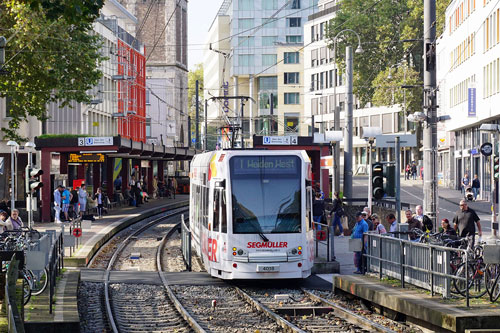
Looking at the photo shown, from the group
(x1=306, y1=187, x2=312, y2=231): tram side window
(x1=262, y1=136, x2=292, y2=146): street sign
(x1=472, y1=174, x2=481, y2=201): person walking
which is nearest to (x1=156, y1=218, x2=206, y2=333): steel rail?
(x1=306, y1=187, x2=312, y2=231): tram side window

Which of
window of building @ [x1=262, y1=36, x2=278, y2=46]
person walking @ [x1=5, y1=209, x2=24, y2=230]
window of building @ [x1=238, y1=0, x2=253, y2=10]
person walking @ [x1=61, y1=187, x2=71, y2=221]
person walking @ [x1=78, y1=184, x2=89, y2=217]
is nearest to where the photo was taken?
person walking @ [x1=5, y1=209, x2=24, y2=230]

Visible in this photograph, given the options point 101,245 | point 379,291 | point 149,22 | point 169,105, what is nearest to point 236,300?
point 379,291

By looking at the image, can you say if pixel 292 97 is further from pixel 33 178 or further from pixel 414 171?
pixel 33 178

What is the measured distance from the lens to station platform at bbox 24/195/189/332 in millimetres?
14180

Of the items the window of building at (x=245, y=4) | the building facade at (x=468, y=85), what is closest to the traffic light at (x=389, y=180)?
the building facade at (x=468, y=85)

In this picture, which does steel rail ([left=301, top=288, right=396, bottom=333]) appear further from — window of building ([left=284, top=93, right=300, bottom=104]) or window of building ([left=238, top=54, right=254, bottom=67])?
window of building ([left=238, top=54, right=254, bottom=67])

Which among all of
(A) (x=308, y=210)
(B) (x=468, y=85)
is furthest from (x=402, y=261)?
(B) (x=468, y=85)

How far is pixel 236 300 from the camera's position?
2016 centimetres

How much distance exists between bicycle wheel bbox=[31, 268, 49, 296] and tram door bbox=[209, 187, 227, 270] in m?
4.21

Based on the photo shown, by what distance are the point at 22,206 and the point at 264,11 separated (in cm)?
8556

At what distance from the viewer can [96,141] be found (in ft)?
154

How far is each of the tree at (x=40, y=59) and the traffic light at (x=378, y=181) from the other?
1644 cm

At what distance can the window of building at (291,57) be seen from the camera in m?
127

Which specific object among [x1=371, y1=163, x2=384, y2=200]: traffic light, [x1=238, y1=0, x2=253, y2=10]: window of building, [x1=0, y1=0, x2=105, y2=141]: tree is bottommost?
[x1=371, y1=163, x2=384, y2=200]: traffic light
